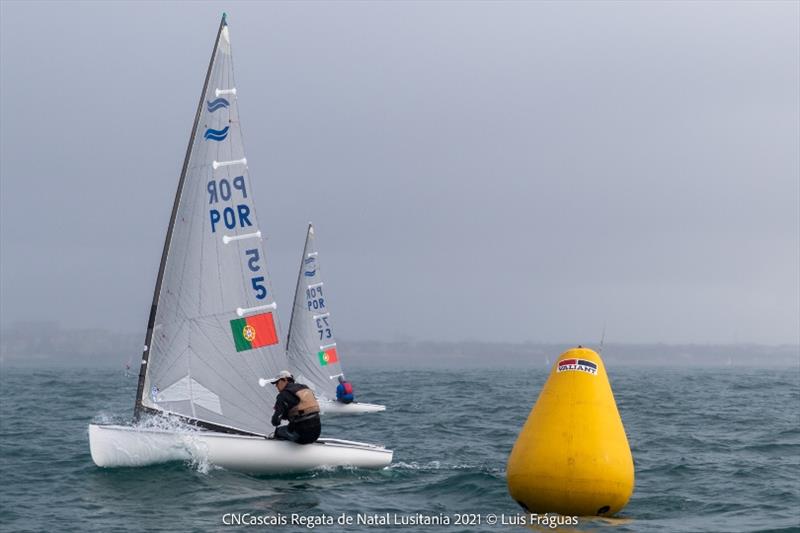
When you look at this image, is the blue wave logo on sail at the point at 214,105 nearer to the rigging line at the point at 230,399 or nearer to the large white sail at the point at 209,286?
the large white sail at the point at 209,286

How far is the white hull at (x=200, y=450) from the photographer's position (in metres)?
18.6

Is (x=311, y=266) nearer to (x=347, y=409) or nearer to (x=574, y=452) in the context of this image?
(x=347, y=409)

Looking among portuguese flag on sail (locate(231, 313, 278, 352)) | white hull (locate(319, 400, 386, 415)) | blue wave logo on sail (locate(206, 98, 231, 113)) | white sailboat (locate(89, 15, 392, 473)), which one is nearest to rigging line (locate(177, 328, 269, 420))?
white sailboat (locate(89, 15, 392, 473))

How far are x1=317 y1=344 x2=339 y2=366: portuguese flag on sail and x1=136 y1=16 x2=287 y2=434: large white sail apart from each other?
21.4 m

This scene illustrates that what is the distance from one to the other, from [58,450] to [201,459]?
592cm

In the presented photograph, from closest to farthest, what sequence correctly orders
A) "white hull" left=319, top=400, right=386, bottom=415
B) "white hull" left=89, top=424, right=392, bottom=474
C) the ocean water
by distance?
the ocean water, "white hull" left=89, top=424, right=392, bottom=474, "white hull" left=319, top=400, right=386, bottom=415

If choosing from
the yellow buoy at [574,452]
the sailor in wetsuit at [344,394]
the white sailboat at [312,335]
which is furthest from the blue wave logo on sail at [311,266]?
the yellow buoy at [574,452]

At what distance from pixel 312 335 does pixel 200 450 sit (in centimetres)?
2265

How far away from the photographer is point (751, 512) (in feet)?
50.7

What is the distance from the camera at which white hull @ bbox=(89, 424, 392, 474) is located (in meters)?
18.6

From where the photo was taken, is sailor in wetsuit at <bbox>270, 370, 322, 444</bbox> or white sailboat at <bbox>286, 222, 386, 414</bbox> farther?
white sailboat at <bbox>286, 222, 386, 414</bbox>

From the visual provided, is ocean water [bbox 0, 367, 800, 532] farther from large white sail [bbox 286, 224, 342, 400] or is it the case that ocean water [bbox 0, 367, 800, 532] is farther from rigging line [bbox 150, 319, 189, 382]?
large white sail [bbox 286, 224, 342, 400]

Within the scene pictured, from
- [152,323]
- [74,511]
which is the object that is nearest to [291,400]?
[152,323]

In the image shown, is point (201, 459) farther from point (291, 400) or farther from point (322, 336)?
point (322, 336)
